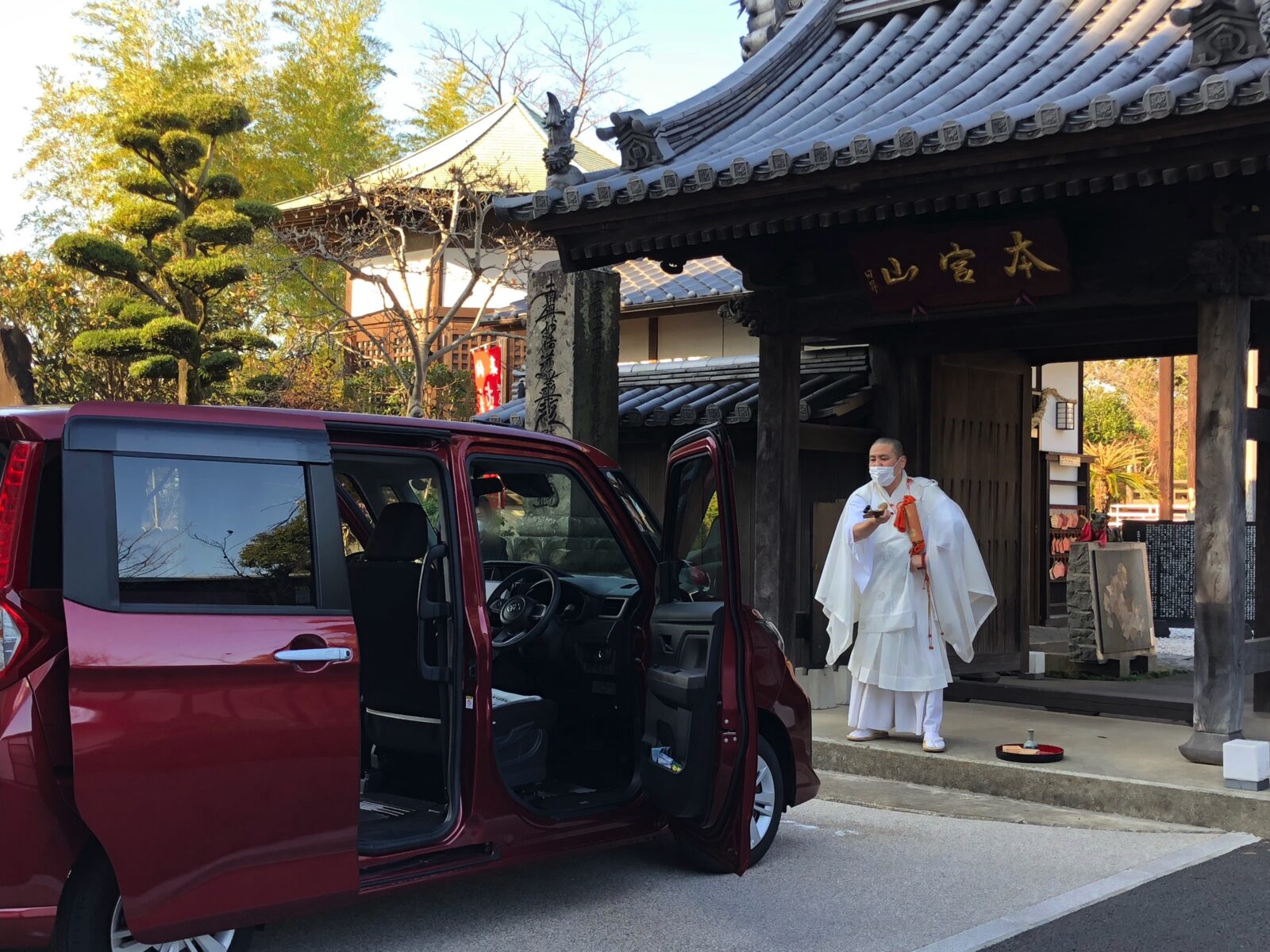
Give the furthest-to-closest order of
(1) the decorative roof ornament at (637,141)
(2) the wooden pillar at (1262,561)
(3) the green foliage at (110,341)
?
(3) the green foliage at (110,341), (2) the wooden pillar at (1262,561), (1) the decorative roof ornament at (637,141)

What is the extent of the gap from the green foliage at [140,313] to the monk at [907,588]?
51.4 ft

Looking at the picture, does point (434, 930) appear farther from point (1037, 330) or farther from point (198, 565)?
point (1037, 330)

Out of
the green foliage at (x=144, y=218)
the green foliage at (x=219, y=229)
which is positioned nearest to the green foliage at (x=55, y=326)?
the green foliage at (x=144, y=218)

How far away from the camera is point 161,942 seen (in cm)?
361

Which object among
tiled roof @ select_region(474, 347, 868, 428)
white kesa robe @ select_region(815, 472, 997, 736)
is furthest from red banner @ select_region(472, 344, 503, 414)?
white kesa robe @ select_region(815, 472, 997, 736)

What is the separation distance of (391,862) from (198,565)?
3.99 ft

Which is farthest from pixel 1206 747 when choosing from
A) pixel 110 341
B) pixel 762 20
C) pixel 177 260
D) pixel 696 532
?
pixel 177 260

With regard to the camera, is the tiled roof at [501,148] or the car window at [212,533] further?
the tiled roof at [501,148]

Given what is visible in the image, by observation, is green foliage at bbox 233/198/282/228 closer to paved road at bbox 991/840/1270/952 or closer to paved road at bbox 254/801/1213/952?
paved road at bbox 254/801/1213/952

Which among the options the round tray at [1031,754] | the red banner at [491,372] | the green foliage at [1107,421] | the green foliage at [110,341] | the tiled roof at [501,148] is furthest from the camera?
the green foliage at [1107,421]

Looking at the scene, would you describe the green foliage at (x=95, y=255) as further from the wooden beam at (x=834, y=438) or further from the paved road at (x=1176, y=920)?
the paved road at (x=1176, y=920)

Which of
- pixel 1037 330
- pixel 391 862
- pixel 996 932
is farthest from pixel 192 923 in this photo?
pixel 1037 330

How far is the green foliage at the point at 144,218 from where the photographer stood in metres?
20.7

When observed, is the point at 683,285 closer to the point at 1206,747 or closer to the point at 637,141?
the point at 637,141
